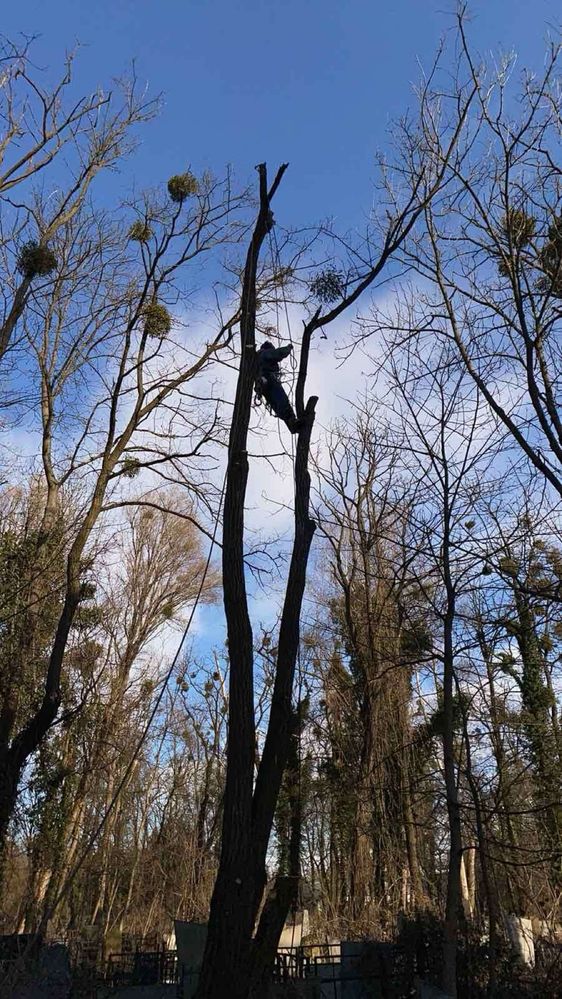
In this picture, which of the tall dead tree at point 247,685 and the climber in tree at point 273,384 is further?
the climber in tree at point 273,384

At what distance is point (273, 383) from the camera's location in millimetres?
6340

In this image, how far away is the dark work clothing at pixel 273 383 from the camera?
6.30 m

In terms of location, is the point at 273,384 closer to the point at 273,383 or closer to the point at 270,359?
the point at 273,383

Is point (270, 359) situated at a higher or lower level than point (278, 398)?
higher

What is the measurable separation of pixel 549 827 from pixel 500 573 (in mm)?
9738

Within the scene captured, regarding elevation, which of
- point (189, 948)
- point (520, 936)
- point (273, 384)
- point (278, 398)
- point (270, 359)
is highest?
point (270, 359)

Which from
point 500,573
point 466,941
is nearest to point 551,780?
point 466,941

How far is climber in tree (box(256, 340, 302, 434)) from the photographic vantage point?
629cm

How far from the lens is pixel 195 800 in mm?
25422

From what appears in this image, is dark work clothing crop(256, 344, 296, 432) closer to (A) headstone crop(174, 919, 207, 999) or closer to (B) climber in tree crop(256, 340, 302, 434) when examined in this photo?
(B) climber in tree crop(256, 340, 302, 434)

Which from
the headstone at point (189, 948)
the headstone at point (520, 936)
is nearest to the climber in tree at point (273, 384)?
the headstone at point (189, 948)

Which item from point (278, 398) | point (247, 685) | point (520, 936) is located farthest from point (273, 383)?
point (520, 936)

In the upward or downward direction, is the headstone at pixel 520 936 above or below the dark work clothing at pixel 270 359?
below

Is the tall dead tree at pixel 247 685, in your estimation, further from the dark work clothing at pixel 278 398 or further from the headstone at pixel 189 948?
the headstone at pixel 189 948
